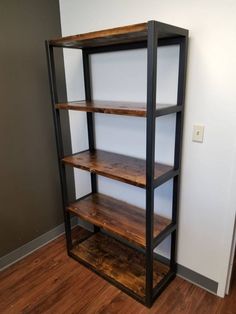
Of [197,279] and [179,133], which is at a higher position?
[179,133]

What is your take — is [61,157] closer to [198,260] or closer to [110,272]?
[110,272]

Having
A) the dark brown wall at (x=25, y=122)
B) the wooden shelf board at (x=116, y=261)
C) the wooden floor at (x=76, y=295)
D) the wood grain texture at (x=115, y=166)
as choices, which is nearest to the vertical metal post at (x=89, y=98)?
the wood grain texture at (x=115, y=166)

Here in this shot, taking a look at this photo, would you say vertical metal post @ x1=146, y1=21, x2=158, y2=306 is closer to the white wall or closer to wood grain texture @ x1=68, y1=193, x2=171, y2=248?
wood grain texture @ x1=68, y1=193, x2=171, y2=248

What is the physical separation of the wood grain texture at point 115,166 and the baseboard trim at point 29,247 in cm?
88

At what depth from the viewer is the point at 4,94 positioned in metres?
1.82

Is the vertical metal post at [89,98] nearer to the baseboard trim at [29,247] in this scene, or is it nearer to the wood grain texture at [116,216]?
the wood grain texture at [116,216]

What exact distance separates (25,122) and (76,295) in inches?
55.6

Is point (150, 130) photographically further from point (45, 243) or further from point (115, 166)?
point (45, 243)

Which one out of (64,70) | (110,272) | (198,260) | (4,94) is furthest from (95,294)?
(64,70)

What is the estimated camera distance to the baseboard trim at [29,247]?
6.73ft

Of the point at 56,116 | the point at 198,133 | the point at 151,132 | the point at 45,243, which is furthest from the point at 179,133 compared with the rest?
the point at 45,243

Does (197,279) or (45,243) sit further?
(45,243)

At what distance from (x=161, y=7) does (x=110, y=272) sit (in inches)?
76.9

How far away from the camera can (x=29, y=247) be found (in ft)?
7.26
